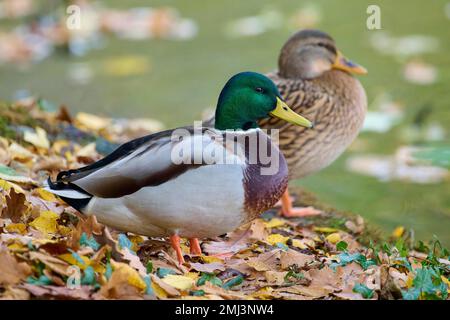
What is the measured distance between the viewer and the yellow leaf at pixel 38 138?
538 cm

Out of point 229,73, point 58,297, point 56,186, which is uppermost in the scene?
point 229,73

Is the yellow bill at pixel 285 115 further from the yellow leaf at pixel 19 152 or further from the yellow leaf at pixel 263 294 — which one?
the yellow leaf at pixel 19 152

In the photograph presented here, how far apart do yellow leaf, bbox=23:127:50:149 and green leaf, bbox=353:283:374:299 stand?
2.54 metres

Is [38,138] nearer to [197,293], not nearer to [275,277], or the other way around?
[275,277]

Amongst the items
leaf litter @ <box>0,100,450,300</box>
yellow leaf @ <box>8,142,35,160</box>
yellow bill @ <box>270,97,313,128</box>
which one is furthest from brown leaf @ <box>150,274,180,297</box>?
yellow leaf @ <box>8,142,35,160</box>

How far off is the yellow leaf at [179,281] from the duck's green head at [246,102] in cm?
95

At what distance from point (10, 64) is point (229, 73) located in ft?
8.06

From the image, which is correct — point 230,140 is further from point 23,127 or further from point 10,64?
point 10,64

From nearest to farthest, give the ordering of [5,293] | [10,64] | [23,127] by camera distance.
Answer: [5,293] < [23,127] < [10,64]

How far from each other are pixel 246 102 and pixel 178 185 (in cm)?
65

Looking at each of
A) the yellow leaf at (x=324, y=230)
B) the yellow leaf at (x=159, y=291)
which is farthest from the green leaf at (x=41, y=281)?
the yellow leaf at (x=324, y=230)

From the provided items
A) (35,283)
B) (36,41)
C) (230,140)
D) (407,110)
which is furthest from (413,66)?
(35,283)

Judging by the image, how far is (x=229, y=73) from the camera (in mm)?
8422

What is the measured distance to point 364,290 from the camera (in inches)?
137
